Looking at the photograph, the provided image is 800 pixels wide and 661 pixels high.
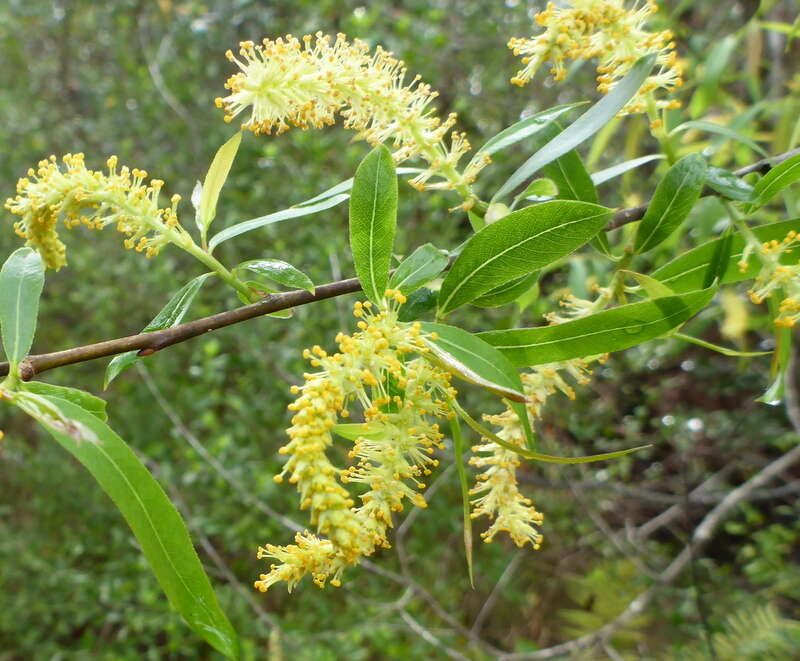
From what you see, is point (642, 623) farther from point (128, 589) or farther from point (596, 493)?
point (128, 589)

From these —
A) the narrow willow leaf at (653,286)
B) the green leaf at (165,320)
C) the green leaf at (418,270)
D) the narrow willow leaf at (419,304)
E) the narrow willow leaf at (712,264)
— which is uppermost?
the green leaf at (165,320)

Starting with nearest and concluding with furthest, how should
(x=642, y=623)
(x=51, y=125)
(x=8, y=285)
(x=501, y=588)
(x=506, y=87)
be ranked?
(x=8, y=285) < (x=642, y=623) < (x=501, y=588) < (x=506, y=87) < (x=51, y=125)

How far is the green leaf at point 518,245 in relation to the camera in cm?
64

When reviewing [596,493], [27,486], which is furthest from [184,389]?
[596,493]

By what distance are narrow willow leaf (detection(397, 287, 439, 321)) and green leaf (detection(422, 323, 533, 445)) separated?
0.11m

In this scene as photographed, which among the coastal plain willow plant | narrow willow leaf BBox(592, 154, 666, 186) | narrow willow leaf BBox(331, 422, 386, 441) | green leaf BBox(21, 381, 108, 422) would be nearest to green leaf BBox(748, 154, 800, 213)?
the coastal plain willow plant

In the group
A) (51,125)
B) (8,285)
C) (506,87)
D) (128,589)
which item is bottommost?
(128,589)

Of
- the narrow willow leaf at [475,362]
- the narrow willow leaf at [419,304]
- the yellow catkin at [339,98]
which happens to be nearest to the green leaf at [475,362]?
the narrow willow leaf at [475,362]

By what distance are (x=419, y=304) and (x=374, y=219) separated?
0.32 feet

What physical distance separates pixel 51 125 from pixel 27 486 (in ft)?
5.48

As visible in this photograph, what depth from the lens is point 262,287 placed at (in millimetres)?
750

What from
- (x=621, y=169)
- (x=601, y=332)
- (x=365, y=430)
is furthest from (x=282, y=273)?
(x=621, y=169)

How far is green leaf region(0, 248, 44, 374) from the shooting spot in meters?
0.66

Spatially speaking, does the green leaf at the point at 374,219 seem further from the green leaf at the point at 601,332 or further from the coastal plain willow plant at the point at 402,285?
the green leaf at the point at 601,332
